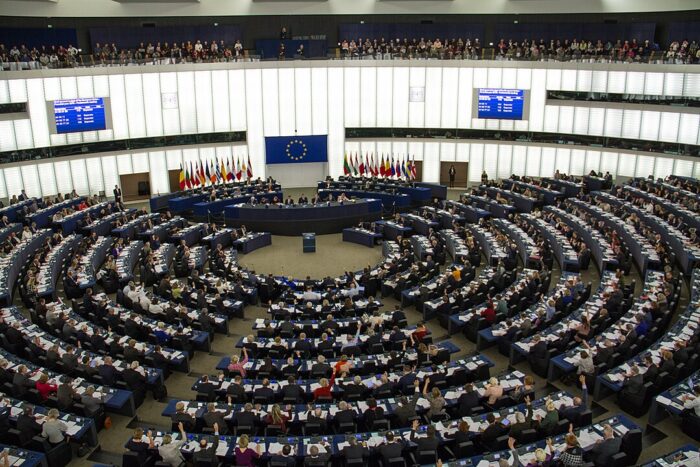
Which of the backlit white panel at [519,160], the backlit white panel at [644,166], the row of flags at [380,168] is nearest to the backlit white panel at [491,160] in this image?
the backlit white panel at [519,160]

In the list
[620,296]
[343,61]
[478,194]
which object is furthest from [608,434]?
[343,61]

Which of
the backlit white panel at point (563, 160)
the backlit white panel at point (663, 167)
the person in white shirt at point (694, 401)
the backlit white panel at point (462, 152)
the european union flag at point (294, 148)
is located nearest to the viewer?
the person in white shirt at point (694, 401)

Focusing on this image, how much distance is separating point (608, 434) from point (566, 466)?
1.23 metres

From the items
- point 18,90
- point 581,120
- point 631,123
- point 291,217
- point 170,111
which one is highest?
point 18,90

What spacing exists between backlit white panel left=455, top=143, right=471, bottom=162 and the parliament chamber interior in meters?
0.16

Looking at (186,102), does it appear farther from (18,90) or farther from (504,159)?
(504,159)

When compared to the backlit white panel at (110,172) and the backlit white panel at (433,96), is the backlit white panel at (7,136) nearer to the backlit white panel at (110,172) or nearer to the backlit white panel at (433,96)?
the backlit white panel at (110,172)

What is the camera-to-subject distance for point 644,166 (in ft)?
127

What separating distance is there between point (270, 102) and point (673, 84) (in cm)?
2532

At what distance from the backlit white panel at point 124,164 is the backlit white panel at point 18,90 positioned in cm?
657

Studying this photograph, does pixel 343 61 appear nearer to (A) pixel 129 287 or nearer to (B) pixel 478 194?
(B) pixel 478 194

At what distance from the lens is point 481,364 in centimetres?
1775

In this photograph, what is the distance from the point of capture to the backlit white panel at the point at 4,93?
3547cm

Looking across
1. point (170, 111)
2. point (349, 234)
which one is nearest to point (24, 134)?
point (170, 111)
